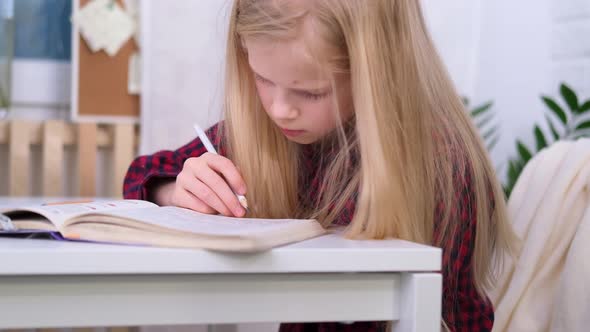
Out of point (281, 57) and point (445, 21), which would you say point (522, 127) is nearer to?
point (445, 21)

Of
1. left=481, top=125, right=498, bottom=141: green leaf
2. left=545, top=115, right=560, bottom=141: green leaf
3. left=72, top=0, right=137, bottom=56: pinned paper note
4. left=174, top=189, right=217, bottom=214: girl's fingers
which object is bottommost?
left=174, top=189, right=217, bottom=214: girl's fingers

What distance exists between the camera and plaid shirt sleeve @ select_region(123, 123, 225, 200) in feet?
3.15

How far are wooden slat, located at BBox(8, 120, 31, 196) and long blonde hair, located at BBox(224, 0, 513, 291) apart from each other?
34.7 inches

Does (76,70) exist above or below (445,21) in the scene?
below

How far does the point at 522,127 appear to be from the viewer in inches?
70.4

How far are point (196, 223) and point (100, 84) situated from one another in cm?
122

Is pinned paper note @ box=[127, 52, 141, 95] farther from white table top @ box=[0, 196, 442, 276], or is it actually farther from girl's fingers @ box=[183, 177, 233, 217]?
white table top @ box=[0, 196, 442, 276]

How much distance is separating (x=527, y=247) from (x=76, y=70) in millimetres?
1205

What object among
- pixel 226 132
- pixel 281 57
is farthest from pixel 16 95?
pixel 281 57

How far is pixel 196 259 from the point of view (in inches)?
20.3

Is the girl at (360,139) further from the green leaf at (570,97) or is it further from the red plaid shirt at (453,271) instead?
the green leaf at (570,97)

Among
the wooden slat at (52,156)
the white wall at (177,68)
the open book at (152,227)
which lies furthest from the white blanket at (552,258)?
the wooden slat at (52,156)

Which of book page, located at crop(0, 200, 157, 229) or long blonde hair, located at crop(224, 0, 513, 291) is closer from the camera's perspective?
book page, located at crop(0, 200, 157, 229)

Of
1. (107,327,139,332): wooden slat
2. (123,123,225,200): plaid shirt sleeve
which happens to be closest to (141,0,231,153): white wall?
(107,327,139,332): wooden slat
